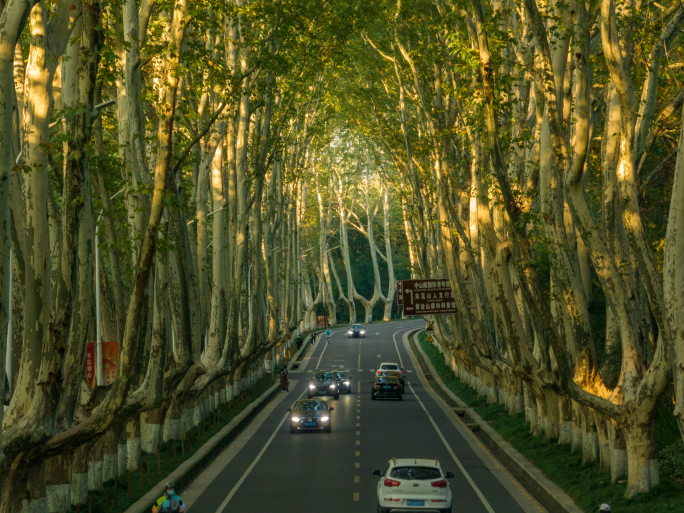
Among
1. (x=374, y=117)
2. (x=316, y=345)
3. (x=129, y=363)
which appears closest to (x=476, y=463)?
(x=129, y=363)

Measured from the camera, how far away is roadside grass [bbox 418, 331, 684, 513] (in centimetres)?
1425

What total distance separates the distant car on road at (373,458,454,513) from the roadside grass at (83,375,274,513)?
4.88 m

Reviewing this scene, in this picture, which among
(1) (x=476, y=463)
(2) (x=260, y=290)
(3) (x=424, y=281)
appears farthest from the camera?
(2) (x=260, y=290)

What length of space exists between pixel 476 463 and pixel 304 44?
1378 centimetres

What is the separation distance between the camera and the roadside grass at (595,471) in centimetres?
1425

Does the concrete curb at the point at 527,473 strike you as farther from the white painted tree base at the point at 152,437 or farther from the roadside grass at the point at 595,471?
the white painted tree base at the point at 152,437

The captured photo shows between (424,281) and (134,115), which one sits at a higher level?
(134,115)

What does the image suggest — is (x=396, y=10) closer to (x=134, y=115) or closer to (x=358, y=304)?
(x=134, y=115)

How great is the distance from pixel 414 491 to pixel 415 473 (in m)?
0.44

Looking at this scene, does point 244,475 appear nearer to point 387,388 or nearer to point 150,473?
point 150,473

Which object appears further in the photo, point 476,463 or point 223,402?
point 223,402

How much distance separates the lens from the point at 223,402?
37938mm

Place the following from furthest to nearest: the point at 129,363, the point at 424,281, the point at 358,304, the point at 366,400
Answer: the point at 358,304 → the point at 366,400 → the point at 424,281 → the point at 129,363

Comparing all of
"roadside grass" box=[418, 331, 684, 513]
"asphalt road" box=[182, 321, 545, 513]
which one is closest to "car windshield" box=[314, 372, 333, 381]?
"asphalt road" box=[182, 321, 545, 513]
